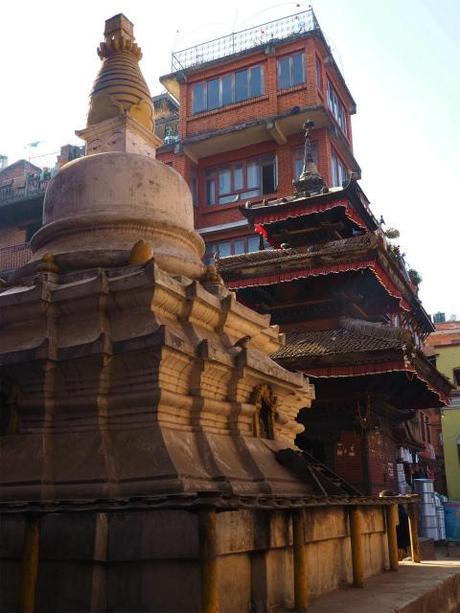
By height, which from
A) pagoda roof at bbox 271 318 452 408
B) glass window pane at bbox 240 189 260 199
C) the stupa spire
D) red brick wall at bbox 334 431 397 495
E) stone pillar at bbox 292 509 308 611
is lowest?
stone pillar at bbox 292 509 308 611

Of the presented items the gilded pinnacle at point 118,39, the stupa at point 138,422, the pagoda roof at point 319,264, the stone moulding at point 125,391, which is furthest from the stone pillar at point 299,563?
the pagoda roof at point 319,264

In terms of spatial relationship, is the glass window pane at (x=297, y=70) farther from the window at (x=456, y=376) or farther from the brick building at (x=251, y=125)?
the window at (x=456, y=376)

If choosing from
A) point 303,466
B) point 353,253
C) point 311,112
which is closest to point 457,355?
point 311,112

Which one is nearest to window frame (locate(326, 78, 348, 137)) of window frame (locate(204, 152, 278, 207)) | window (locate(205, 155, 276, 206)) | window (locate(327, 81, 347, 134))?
window (locate(327, 81, 347, 134))

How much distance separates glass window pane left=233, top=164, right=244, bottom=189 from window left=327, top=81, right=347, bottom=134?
5.74 m

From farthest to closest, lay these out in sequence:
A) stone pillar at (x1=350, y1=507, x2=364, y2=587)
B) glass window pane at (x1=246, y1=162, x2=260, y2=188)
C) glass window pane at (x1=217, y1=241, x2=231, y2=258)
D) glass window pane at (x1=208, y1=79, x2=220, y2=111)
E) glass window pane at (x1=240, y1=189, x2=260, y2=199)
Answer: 1. glass window pane at (x1=208, y1=79, x2=220, y2=111)
2. glass window pane at (x1=246, y1=162, x2=260, y2=188)
3. glass window pane at (x1=240, y1=189, x2=260, y2=199)
4. glass window pane at (x1=217, y1=241, x2=231, y2=258)
5. stone pillar at (x1=350, y1=507, x2=364, y2=587)

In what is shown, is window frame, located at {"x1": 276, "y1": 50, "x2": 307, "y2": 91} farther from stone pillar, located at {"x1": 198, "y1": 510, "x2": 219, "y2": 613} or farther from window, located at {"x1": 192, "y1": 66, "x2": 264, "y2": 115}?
stone pillar, located at {"x1": 198, "y1": 510, "x2": 219, "y2": 613}

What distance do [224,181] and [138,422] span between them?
28518mm

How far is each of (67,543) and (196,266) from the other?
145 inches

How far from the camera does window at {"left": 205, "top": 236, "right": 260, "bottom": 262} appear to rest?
31141 millimetres

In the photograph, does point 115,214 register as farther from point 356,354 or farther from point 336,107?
point 336,107

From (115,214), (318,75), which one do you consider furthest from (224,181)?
(115,214)

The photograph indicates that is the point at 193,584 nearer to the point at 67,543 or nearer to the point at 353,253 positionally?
the point at 67,543

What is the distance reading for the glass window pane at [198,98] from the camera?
34375 mm
